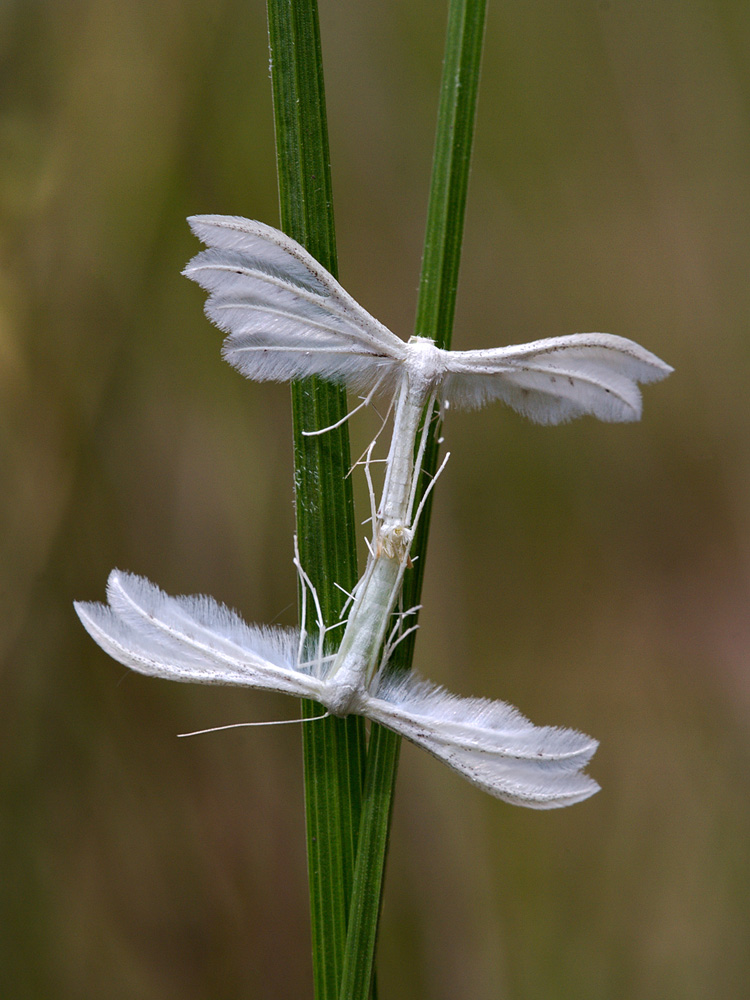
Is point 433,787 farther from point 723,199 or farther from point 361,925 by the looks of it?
point 723,199

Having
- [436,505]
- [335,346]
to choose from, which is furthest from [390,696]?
[436,505]

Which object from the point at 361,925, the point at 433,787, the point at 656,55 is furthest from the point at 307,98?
the point at 433,787

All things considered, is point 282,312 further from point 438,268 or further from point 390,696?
point 390,696

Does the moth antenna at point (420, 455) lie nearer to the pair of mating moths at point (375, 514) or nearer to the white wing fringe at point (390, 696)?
the pair of mating moths at point (375, 514)

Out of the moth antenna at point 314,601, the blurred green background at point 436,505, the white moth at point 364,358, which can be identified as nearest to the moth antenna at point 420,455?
the white moth at point 364,358

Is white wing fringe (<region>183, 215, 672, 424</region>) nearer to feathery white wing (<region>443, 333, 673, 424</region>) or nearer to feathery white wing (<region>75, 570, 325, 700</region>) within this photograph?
feathery white wing (<region>443, 333, 673, 424</region>)

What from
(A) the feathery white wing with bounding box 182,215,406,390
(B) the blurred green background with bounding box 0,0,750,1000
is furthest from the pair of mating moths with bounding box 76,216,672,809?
(B) the blurred green background with bounding box 0,0,750,1000
